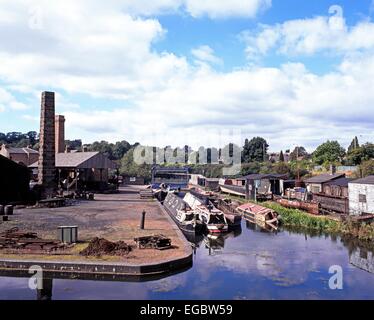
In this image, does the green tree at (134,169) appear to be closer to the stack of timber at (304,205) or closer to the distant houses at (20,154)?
the distant houses at (20,154)

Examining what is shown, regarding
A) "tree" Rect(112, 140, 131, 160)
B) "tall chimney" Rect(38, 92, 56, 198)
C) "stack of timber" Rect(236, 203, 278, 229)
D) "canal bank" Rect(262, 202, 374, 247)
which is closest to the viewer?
"canal bank" Rect(262, 202, 374, 247)

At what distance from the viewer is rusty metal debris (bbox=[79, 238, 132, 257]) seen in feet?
56.6

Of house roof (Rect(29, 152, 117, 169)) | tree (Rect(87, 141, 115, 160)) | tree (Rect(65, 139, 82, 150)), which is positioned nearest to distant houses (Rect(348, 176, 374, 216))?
house roof (Rect(29, 152, 117, 169))

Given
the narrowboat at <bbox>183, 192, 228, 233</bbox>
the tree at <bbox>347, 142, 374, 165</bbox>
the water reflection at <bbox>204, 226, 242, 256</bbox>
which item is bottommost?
the water reflection at <bbox>204, 226, 242, 256</bbox>

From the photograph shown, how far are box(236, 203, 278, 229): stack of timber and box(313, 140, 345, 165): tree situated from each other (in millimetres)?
39836

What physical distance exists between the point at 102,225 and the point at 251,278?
12.0 m

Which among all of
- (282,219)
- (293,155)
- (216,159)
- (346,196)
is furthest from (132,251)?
(293,155)

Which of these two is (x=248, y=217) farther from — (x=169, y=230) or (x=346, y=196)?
(x=169, y=230)

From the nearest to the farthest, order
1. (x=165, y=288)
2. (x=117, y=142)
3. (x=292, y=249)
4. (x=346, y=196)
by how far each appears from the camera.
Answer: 1. (x=165, y=288)
2. (x=292, y=249)
3. (x=346, y=196)
4. (x=117, y=142)

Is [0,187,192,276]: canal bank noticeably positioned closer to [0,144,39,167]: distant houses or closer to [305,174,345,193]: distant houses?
[305,174,345,193]: distant houses

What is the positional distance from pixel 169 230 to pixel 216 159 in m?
84.2

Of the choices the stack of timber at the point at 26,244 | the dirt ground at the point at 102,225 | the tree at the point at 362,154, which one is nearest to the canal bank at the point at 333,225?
the dirt ground at the point at 102,225

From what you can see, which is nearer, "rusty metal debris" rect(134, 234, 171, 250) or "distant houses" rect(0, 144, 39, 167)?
"rusty metal debris" rect(134, 234, 171, 250)
